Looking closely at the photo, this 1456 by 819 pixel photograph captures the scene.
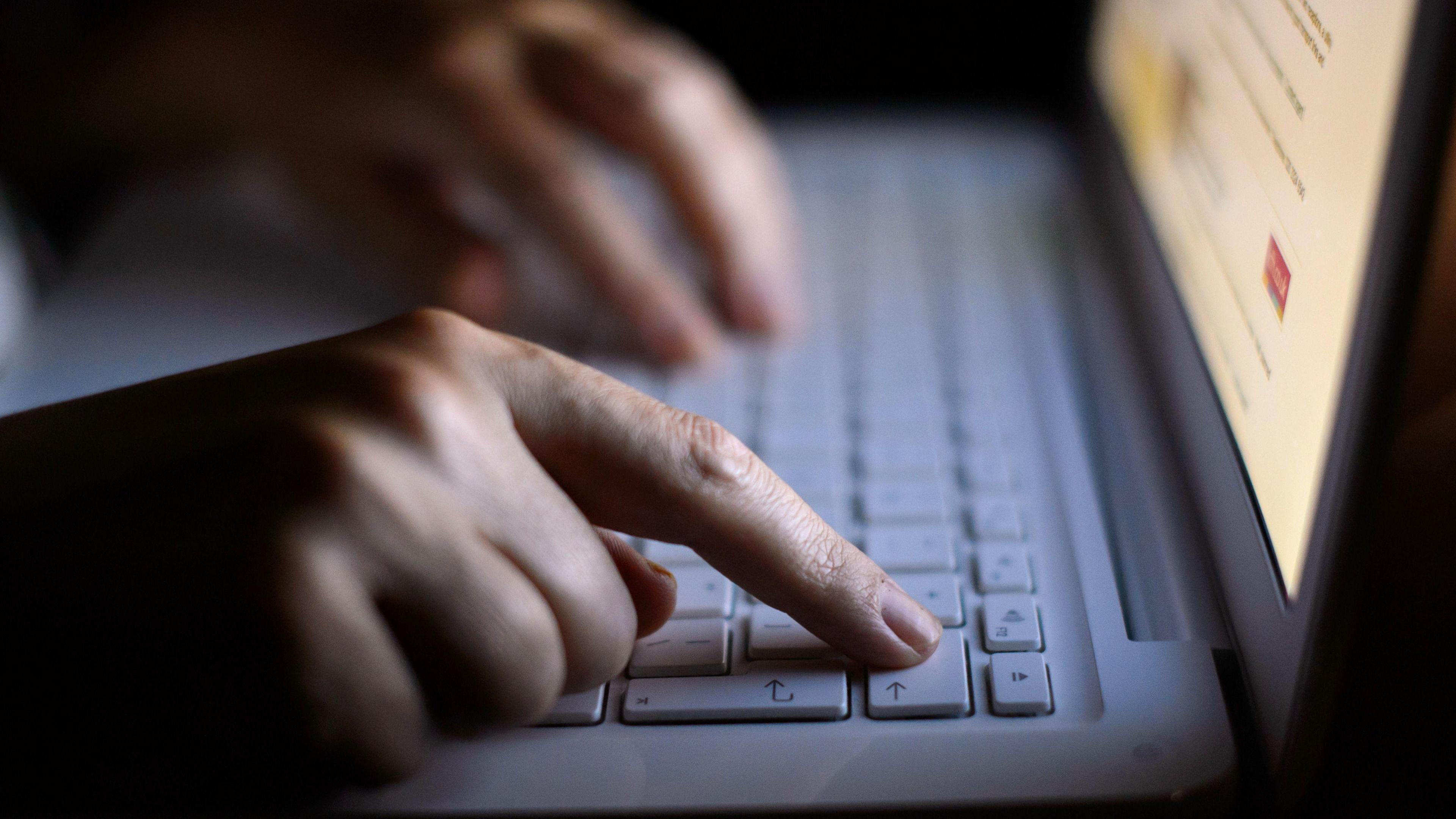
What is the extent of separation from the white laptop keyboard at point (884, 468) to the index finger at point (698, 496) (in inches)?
1.0

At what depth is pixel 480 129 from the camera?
2.18ft

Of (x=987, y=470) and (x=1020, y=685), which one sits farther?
(x=987, y=470)

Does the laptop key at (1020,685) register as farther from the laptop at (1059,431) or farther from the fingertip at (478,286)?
the fingertip at (478,286)

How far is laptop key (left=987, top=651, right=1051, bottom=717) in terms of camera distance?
34 cm

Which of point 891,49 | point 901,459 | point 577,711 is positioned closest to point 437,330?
point 577,711

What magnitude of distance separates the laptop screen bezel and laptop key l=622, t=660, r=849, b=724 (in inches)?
5.5

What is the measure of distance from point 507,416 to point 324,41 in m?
0.56

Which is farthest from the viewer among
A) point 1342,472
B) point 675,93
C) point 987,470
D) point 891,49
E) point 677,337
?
point 891,49

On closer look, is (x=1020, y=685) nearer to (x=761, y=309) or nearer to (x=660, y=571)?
(x=660, y=571)

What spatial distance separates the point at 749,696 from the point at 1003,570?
13cm

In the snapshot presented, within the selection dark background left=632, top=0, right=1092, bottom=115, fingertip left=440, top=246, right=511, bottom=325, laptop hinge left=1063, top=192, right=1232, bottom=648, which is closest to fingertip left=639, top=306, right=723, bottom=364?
fingertip left=440, top=246, right=511, bottom=325

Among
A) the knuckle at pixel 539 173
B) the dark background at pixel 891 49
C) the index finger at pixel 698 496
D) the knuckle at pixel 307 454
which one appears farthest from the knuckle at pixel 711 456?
the dark background at pixel 891 49

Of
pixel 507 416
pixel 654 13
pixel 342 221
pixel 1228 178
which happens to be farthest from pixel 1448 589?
pixel 654 13

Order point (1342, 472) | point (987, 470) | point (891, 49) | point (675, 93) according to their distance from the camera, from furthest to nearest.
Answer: point (891, 49) < point (675, 93) < point (987, 470) < point (1342, 472)
